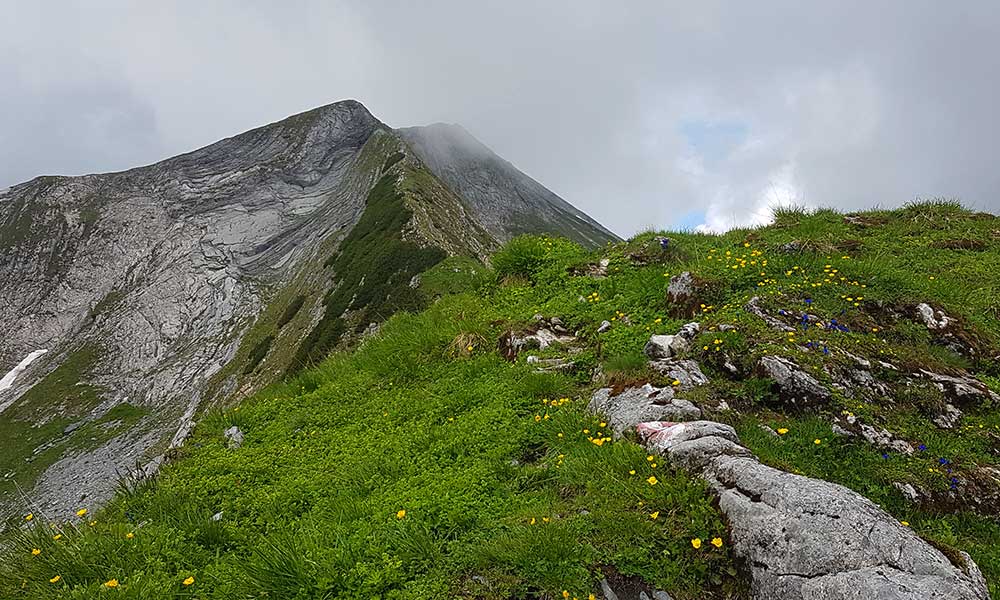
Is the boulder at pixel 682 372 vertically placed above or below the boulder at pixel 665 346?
below

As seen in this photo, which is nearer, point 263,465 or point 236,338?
point 263,465

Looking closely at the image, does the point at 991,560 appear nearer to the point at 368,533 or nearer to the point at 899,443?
the point at 899,443

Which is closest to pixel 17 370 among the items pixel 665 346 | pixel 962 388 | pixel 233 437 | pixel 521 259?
pixel 233 437

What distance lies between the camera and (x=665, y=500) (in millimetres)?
4602

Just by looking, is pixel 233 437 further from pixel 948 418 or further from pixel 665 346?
pixel 948 418

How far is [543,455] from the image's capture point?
603 centimetres

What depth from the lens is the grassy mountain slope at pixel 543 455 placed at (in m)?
4.36

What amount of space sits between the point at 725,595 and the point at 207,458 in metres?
7.10

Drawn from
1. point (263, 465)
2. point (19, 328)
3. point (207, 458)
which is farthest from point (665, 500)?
point (19, 328)

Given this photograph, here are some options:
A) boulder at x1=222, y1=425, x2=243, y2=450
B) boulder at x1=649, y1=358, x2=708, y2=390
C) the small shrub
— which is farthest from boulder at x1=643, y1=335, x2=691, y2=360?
boulder at x1=222, y1=425, x2=243, y2=450

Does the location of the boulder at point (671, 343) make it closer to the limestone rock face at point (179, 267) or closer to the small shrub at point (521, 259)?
the small shrub at point (521, 259)

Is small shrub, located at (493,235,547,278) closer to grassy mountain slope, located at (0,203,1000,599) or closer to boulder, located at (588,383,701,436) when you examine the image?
grassy mountain slope, located at (0,203,1000,599)

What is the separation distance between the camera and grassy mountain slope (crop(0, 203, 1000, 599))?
436 centimetres

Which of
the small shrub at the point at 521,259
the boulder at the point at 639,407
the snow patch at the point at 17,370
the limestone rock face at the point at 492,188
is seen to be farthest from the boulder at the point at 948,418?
the limestone rock face at the point at 492,188
